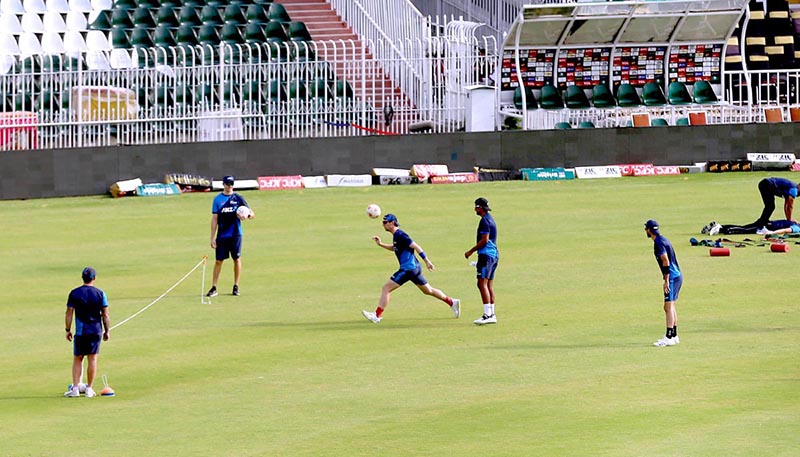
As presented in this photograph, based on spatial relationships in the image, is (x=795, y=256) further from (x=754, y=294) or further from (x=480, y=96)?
(x=480, y=96)

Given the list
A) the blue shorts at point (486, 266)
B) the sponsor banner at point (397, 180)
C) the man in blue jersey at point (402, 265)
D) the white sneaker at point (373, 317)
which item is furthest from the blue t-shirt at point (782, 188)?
the sponsor banner at point (397, 180)

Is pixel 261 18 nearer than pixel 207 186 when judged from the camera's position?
No

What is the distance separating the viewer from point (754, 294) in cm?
2319

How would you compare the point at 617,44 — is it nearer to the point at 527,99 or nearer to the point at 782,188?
the point at 527,99

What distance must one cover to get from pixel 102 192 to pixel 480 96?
30.6ft

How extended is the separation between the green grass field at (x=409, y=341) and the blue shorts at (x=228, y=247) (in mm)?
648

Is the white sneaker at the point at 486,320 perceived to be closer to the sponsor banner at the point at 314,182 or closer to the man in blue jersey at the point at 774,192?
the man in blue jersey at the point at 774,192

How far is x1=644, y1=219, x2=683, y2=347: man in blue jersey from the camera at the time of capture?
762 inches

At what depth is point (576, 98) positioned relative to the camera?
40.8m

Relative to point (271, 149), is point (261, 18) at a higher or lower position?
higher

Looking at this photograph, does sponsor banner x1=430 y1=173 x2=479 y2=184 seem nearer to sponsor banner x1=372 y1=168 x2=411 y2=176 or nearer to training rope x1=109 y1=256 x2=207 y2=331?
sponsor banner x1=372 y1=168 x2=411 y2=176

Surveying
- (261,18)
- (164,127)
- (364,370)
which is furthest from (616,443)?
(261,18)

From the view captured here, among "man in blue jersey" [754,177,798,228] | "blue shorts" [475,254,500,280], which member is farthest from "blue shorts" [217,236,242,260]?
"man in blue jersey" [754,177,798,228]

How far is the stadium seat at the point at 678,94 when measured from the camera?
40.9 m
